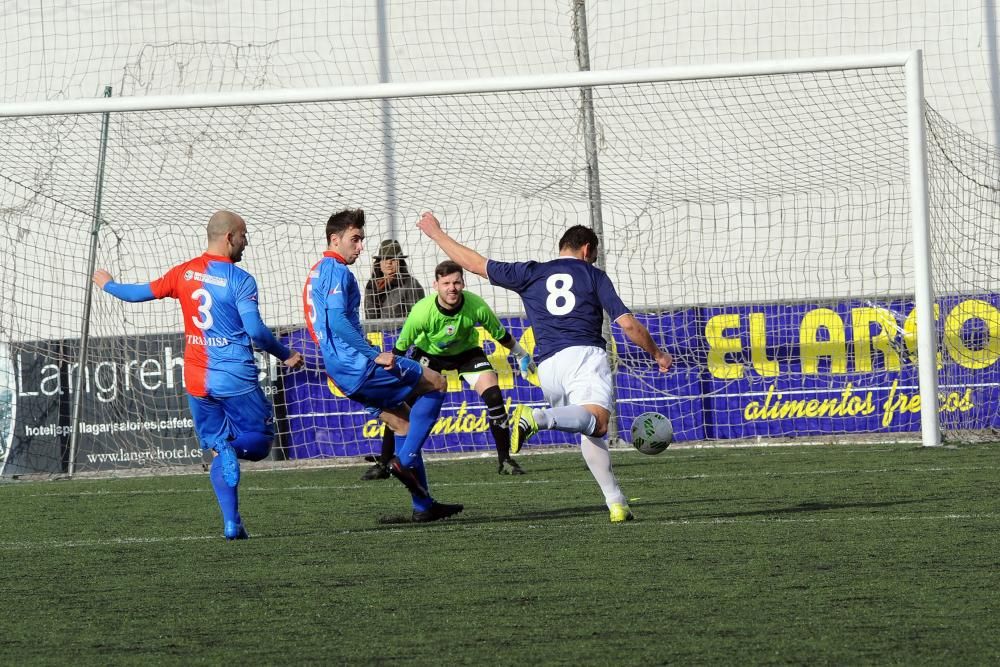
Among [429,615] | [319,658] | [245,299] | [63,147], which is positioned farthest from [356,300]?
[63,147]

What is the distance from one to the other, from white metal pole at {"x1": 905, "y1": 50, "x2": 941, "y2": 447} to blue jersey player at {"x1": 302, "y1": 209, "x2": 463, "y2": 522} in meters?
5.37

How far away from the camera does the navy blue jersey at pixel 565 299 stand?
7832mm

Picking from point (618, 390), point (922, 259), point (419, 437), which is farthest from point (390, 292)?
point (419, 437)

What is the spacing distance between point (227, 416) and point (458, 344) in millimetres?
4528

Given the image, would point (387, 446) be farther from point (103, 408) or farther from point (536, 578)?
point (536, 578)

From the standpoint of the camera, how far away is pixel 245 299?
24.2 feet

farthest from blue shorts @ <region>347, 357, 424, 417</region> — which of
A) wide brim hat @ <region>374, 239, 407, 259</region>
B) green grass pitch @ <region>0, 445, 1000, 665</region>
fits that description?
wide brim hat @ <region>374, 239, 407, 259</region>

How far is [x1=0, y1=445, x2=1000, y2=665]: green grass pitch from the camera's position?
443 cm

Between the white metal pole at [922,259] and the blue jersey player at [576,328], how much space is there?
16.0 feet

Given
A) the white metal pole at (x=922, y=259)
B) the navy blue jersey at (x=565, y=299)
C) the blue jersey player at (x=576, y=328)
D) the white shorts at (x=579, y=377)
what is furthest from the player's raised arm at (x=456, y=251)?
the white metal pole at (x=922, y=259)

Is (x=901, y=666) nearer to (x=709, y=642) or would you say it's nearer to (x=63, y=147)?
(x=709, y=642)

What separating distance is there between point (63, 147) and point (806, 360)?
8066 millimetres

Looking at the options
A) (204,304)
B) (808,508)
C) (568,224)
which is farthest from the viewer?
(568,224)

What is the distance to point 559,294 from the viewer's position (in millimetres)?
7859
